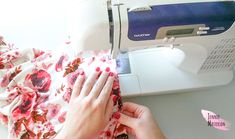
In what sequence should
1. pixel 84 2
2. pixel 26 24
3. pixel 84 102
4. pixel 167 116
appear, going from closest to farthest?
pixel 84 2, pixel 84 102, pixel 167 116, pixel 26 24

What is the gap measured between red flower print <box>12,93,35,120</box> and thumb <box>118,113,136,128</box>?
0.91ft

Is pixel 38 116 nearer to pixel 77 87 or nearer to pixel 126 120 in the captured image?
pixel 77 87

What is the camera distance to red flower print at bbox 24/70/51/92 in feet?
3.32

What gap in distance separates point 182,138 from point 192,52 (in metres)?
0.27

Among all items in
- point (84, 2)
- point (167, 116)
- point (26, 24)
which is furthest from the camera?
point (26, 24)

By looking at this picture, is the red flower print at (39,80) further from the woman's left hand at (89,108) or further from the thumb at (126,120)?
the thumb at (126,120)

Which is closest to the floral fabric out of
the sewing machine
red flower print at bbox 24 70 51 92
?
red flower print at bbox 24 70 51 92

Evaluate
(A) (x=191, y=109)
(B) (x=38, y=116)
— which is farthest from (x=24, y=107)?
(A) (x=191, y=109)

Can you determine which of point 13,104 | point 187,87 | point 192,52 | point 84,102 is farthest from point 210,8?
point 13,104

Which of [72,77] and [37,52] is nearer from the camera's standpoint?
[72,77]

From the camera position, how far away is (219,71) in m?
1.07

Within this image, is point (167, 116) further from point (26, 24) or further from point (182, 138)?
point (26, 24)

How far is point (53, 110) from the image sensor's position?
958 millimetres

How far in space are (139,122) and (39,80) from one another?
0.35m
